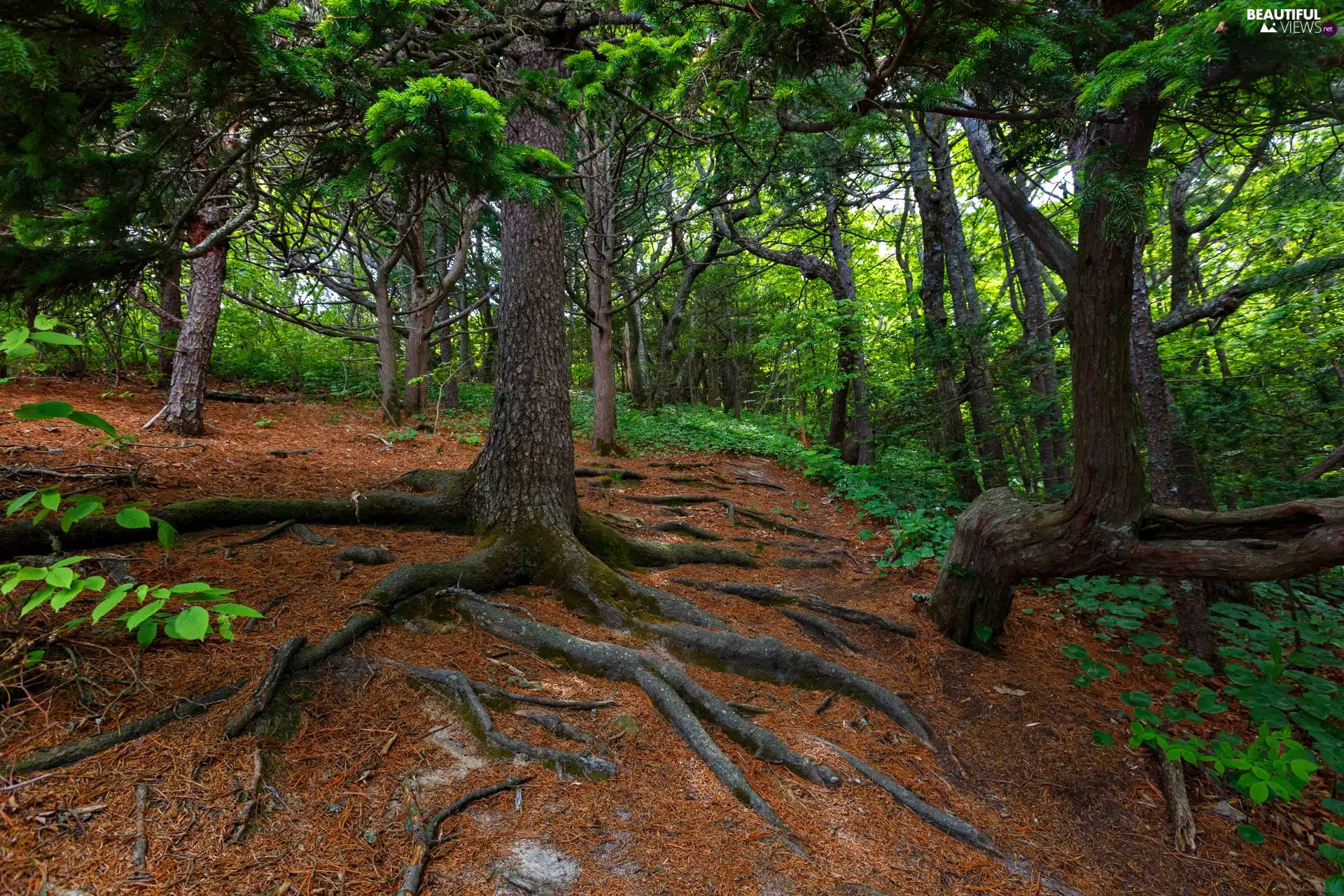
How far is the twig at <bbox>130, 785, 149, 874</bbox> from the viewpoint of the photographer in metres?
1.62

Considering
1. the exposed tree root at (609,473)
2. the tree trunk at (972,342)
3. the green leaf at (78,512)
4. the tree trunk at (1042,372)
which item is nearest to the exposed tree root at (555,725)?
the green leaf at (78,512)

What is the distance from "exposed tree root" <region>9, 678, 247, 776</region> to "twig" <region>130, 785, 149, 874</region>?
0.31 meters

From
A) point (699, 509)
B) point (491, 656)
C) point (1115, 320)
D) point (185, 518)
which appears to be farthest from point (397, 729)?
point (699, 509)

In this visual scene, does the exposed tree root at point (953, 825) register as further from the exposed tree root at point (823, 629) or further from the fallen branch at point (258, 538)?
the fallen branch at point (258, 538)

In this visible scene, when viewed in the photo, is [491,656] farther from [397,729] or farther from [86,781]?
[86,781]

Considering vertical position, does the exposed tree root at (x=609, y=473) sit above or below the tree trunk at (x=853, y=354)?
below

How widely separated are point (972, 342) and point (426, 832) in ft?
26.7

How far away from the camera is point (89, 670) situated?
2.28 meters

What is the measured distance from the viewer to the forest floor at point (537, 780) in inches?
71.4

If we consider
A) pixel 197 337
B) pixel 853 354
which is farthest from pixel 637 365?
pixel 197 337

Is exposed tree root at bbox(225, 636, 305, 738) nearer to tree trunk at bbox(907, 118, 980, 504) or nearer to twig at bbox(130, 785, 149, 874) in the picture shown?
twig at bbox(130, 785, 149, 874)

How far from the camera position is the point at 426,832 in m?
2.04

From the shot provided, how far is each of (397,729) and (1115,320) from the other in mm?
5050

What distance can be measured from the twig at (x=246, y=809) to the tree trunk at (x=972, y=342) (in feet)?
27.3
